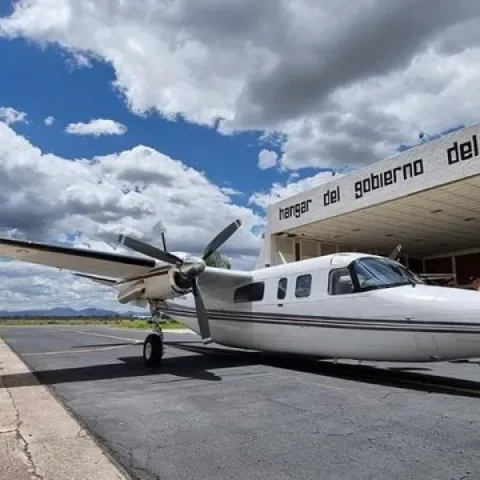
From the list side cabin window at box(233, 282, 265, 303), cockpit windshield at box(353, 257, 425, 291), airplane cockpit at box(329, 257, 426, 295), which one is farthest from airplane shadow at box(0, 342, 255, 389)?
cockpit windshield at box(353, 257, 425, 291)

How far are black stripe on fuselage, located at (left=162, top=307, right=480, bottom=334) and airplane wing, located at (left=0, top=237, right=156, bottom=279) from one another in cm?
296

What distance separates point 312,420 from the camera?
6.02 meters

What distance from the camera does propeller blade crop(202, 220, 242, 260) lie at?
12858 millimetres

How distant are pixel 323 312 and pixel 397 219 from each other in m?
14.5

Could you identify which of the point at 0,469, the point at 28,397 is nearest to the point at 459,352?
the point at 0,469

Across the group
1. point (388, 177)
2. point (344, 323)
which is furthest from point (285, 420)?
point (388, 177)

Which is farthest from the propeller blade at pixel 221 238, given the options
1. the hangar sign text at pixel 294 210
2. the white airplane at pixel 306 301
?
the hangar sign text at pixel 294 210

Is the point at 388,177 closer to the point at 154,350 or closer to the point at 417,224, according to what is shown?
the point at 417,224

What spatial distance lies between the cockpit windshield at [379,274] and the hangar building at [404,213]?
8.58 m

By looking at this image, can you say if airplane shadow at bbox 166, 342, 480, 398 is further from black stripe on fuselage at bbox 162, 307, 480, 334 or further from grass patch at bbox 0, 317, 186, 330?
grass patch at bbox 0, 317, 186, 330

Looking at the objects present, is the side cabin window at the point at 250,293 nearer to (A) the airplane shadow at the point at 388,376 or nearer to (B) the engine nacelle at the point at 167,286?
(A) the airplane shadow at the point at 388,376

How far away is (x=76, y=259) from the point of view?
12.1 metres

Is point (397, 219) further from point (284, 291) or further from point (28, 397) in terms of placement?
point (28, 397)

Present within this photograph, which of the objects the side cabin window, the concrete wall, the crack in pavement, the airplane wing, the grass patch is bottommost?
the crack in pavement
